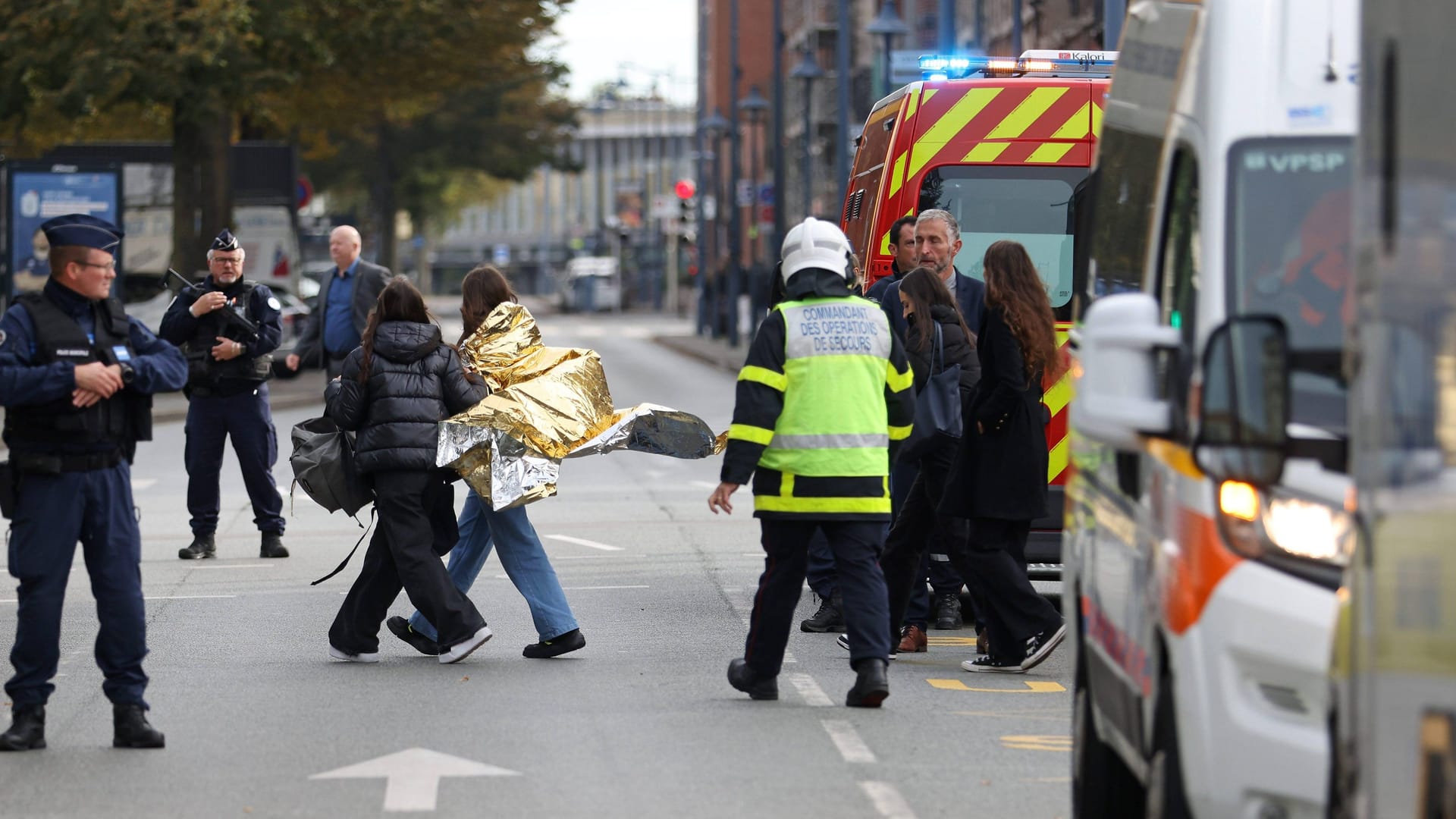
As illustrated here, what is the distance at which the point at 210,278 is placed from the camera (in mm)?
13523

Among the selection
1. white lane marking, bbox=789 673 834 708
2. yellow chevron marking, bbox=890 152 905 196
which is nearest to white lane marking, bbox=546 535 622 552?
yellow chevron marking, bbox=890 152 905 196

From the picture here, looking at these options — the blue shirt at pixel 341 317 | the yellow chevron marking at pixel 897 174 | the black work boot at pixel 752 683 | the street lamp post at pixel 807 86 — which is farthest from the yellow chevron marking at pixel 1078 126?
the street lamp post at pixel 807 86

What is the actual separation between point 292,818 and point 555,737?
56.1 inches

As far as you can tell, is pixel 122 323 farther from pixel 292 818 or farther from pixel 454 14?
pixel 454 14

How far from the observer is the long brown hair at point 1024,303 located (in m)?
9.18

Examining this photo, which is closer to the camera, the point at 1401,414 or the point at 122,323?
the point at 1401,414

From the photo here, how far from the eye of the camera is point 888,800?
275 inches

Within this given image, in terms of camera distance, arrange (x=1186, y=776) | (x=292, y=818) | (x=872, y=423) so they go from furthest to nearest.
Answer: (x=872, y=423) < (x=292, y=818) < (x=1186, y=776)

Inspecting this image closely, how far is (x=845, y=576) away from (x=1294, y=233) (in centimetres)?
340

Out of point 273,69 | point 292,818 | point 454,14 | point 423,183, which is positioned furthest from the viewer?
point 423,183

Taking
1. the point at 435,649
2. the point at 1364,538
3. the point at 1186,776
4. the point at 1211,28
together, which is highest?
Answer: the point at 1211,28

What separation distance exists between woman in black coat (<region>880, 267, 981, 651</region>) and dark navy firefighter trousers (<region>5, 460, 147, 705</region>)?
3213 mm

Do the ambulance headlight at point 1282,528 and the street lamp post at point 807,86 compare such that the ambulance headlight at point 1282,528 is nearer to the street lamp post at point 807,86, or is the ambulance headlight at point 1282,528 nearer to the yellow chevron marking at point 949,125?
the yellow chevron marking at point 949,125

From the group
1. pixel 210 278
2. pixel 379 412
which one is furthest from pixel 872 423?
pixel 210 278
